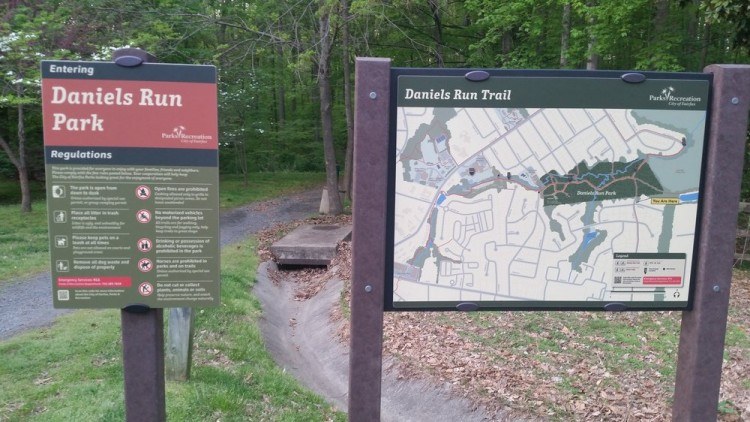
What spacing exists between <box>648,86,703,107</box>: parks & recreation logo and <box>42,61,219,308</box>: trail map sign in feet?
8.02

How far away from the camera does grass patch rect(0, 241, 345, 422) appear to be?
4754 millimetres

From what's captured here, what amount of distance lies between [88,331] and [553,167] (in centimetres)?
608

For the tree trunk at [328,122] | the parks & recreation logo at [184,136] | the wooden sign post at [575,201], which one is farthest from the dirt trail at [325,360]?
the tree trunk at [328,122]

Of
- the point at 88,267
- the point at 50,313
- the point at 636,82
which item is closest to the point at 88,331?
the point at 50,313

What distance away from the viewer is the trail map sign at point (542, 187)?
318 cm

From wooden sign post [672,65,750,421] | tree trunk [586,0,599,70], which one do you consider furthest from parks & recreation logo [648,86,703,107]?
tree trunk [586,0,599,70]

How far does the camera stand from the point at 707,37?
62.6ft

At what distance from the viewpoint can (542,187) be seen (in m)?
3.26

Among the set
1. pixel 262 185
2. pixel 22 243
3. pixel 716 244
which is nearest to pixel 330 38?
pixel 22 243

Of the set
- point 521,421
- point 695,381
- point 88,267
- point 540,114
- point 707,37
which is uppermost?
point 707,37

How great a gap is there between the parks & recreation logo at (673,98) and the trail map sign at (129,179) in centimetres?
244

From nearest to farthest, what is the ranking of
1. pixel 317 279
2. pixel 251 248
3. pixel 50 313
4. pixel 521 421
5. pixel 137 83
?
1. pixel 137 83
2. pixel 521 421
3. pixel 50 313
4. pixel 317 279
5. pixel 251 248

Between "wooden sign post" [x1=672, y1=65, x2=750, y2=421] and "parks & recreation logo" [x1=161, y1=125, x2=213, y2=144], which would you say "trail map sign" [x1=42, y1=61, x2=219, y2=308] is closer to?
"parks & recreation logo" [x1=161, y1=125, x2=213, y2=144]

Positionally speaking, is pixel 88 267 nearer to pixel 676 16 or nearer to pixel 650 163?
pixel 650 163
